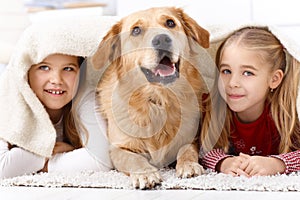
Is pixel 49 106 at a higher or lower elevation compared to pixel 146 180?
higher

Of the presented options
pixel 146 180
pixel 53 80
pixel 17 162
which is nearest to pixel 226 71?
pixel 146 180

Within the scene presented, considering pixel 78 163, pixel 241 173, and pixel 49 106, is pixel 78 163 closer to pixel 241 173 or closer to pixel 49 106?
pixel 49 106

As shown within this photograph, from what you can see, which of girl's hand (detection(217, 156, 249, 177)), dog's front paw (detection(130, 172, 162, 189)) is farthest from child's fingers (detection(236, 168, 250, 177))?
dog's front paw (detection(130, 172, 162, 189))

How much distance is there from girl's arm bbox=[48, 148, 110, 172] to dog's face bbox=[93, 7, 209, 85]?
0.33 m

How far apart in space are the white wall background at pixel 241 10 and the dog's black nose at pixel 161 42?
1.54 meters

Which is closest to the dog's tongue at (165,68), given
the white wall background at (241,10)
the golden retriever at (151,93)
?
the golden retriever at (151,93)

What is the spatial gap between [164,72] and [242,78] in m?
0.30

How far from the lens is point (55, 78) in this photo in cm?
186

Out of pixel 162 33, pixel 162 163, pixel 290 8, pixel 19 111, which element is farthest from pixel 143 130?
pixel 290 8

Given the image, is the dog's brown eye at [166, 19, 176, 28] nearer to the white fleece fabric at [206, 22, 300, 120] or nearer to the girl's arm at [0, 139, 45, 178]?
the white fleece fabric at [206, 22, 300, 120]

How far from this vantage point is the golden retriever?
167 centimetres

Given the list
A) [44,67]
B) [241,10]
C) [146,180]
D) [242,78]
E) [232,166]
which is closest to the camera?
[146,180]

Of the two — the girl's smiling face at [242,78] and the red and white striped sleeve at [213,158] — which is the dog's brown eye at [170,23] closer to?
the girl's smiling face at [242,78]

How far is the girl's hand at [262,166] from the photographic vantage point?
163 cm
